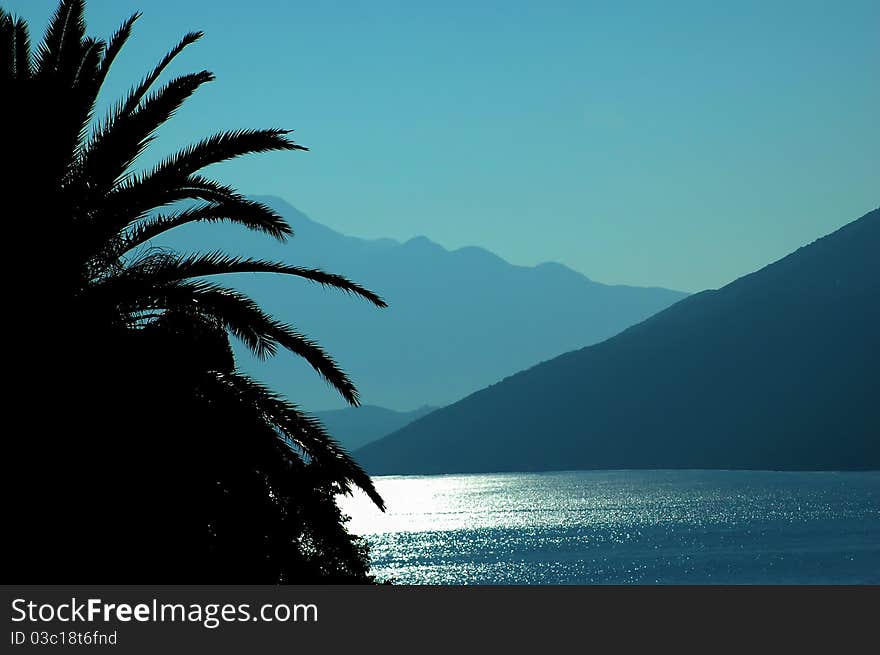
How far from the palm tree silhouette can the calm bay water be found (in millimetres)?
49458

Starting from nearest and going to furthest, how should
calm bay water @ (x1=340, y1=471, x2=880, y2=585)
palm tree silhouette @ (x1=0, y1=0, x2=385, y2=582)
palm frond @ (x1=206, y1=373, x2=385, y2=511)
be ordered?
palm tree silhouette @ (x1=0, y1=0, x2=385, y2=582) → palm frond @ (x1=206, y1=373, x2=385, y2=511) → calm bay water @ (x1=340, y1=471, x2=880, y2=585)

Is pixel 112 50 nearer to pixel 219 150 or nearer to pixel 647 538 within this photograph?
pixel 219 150

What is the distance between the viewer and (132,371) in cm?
1030

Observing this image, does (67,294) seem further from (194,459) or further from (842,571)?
(842,571)

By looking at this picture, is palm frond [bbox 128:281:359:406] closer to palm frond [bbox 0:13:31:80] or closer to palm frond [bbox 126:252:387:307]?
palm frond [bbox 126:252:387:307]

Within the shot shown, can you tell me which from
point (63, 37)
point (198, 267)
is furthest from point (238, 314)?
point (63, 37)

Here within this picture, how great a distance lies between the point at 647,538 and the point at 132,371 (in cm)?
10927

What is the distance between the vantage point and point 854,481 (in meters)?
194

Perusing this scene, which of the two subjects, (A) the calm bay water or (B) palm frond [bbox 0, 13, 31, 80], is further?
(A) the calm bay water

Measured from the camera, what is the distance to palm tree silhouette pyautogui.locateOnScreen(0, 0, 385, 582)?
998 centimetres

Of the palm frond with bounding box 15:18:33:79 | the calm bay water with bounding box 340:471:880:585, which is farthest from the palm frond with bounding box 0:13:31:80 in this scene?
the calm bay water with bounding box 340:471:880:585

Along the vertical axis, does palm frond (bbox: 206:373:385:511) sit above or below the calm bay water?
above

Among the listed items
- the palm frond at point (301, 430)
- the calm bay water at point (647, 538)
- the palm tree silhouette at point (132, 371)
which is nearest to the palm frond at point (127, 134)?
the palm tree silhouette at point (132, 371)

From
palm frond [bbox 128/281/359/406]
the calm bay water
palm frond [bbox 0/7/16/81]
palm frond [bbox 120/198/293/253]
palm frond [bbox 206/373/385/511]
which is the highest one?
palm frond [bbox 0/7/16/81]
